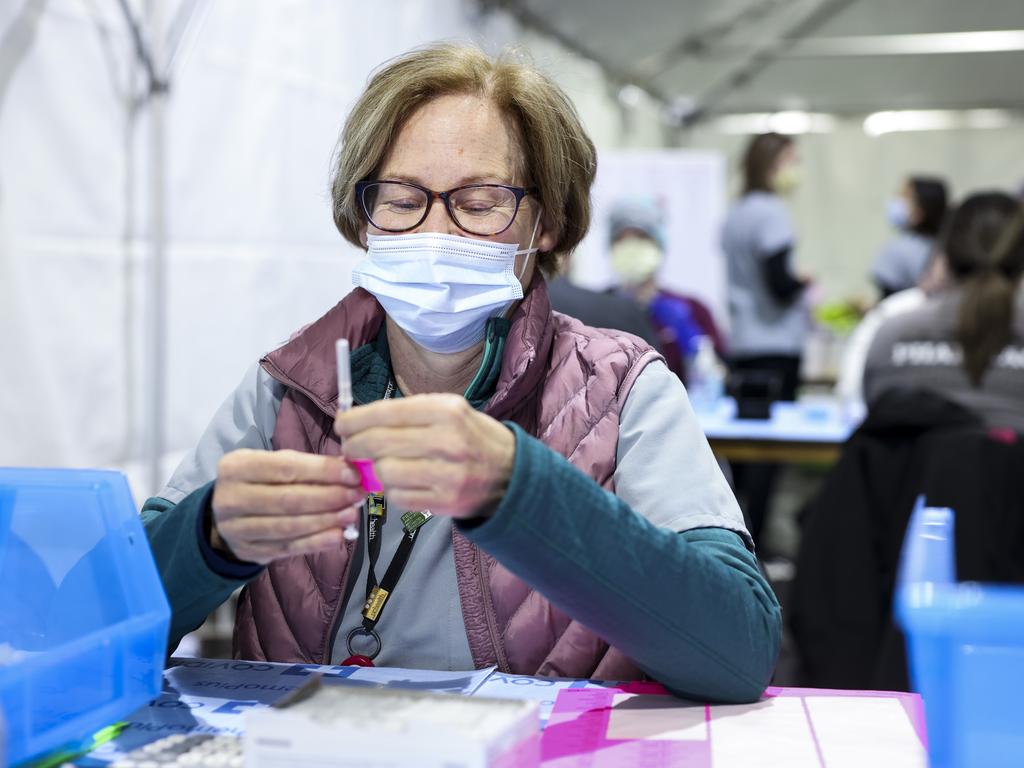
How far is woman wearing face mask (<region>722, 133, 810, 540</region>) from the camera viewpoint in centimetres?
561

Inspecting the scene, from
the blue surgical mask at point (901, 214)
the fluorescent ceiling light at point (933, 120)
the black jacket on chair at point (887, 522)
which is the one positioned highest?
the fluorescent ceiling light at point (933, 120)

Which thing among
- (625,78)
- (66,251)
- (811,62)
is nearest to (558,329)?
(66,251)

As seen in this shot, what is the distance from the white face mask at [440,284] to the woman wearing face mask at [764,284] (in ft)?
13.6

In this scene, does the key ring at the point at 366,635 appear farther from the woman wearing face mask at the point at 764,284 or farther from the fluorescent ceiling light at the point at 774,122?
the fluorescent ceiling light at the point at 774,122

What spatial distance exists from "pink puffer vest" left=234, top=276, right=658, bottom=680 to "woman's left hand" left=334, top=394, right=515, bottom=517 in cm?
37

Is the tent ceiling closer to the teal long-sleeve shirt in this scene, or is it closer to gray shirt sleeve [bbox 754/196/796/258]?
gray shirt sleeve [bbox 754/196/796/258]

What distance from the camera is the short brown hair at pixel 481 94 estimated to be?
149cm

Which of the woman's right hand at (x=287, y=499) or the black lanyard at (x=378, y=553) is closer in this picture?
the woman's right hand at (x=287, y=499)

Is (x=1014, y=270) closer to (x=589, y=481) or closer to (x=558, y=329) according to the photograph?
(x=558, y=329)

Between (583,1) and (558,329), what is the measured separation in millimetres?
5867

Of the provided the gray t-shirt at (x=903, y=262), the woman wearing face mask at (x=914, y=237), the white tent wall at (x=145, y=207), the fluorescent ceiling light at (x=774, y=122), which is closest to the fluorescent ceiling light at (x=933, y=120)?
the fluorescent ceiling light at (x=774, y=122)

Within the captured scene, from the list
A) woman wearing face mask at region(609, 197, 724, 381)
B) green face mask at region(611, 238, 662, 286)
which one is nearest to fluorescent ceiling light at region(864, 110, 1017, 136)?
woman wearing face mask at region(609, 197, 724, 381)

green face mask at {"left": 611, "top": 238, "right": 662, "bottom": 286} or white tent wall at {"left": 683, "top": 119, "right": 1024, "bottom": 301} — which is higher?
white tent wall at {"left": 683, "top": 119, "right": 1024, "bottom": 301}

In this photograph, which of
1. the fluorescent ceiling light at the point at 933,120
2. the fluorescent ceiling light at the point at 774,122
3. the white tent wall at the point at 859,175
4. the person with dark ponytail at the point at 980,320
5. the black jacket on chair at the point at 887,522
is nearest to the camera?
the black jacket on chair at the point at 887,522
